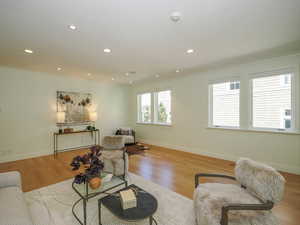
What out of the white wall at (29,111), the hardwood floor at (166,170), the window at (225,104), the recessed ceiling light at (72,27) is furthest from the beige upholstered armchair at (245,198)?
the white wall at (29,111)

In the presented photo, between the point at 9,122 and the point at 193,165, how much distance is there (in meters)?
5.15

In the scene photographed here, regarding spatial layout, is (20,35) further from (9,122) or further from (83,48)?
(9,122)

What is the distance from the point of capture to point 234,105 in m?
3.99

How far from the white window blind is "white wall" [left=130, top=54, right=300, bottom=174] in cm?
→ 33

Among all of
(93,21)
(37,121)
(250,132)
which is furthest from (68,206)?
(250,132)

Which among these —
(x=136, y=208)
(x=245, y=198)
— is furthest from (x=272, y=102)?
(x=136, y=208)

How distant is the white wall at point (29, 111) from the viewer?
4.07 metres

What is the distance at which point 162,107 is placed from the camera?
19.3 feet

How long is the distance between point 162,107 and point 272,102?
3.41 metres

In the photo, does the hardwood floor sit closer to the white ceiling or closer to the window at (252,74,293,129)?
the window at (252,74,293,129)

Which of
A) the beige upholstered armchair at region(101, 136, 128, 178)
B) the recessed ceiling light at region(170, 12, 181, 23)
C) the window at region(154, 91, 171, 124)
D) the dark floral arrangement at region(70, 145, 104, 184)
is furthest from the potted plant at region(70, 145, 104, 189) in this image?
the window at region(154, 91, 171, 124)

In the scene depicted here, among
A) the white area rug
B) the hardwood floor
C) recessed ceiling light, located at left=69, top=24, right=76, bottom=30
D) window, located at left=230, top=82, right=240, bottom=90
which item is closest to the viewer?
the white area rug

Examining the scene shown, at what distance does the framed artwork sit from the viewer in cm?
501

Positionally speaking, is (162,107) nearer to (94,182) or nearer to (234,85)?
(234,85)
